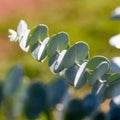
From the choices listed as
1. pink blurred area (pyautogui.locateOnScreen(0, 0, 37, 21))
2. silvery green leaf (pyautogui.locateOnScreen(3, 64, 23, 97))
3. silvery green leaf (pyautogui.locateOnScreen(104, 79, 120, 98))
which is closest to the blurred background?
pink blurred area (pyautogui.locateOnScreen(0, 0, 37, 21))

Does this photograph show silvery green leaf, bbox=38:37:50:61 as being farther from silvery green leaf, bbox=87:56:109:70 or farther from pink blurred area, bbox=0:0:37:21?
pink blurred area, bbox=0:0:37:21

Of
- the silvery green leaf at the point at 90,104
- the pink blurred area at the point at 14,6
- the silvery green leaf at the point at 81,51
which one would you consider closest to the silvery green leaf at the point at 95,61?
the silvery green leaf at the point at 81,51

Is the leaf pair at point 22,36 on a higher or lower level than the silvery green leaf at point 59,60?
higher

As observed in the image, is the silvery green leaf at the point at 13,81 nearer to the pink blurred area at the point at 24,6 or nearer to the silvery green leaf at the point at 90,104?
the silvery green leaf at the point at 90,104

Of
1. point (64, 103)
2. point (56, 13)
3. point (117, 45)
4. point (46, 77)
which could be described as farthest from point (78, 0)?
point (117, 45)

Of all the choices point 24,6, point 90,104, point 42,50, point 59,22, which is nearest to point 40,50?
point 42,50
